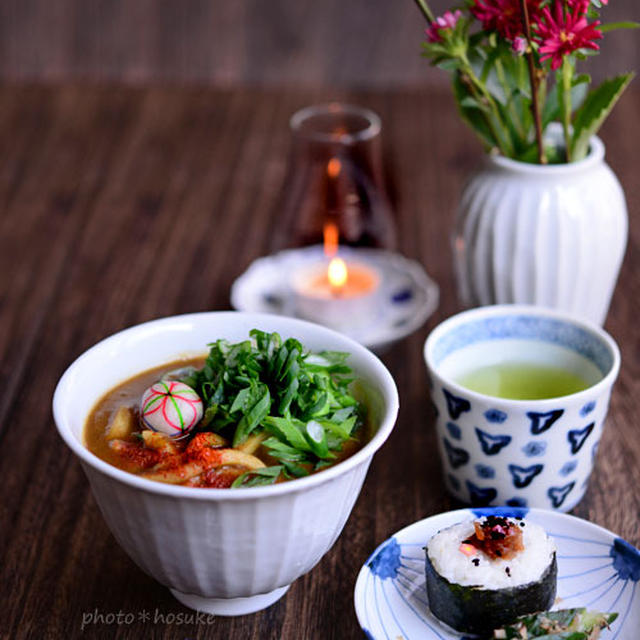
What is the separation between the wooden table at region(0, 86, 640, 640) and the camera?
1035 mm

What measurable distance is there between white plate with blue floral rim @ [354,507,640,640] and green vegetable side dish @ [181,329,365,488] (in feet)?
A: 0.43

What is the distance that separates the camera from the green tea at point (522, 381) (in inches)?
46.9

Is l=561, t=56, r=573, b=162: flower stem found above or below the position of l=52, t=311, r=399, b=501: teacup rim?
above

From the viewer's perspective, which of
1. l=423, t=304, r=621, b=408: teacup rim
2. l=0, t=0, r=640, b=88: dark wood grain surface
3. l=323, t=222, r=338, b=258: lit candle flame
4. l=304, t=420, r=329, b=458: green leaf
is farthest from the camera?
l=0, t=0, r=640, b=88: dark wood grain surface

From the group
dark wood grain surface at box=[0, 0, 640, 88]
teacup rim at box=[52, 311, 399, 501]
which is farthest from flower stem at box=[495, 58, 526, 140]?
dark wood grain surface at box=[0, 0, 640, 88]

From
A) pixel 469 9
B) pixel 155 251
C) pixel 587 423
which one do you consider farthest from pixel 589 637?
pixel 155 251

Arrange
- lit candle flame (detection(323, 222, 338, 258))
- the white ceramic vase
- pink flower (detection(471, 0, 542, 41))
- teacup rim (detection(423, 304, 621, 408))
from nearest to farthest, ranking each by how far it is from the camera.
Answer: teacup rim (detection(423, 304, 621, 408)), pink flower (detection(471, 0, 542, 41)), the white ceramic vase, lit candle flame (detection(323, 222, 338, 258))

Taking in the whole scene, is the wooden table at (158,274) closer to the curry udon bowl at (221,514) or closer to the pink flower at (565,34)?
the curry udon bowl at (221,514)

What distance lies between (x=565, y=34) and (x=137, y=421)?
0.66 meters

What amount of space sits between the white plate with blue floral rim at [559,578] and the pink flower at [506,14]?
58 centimetres

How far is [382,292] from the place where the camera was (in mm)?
1535

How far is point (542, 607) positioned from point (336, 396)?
0.95 ft

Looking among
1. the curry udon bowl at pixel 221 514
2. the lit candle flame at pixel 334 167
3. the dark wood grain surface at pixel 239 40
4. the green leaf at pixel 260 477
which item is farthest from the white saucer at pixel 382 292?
the dark wood grain surface at pixel 239 40

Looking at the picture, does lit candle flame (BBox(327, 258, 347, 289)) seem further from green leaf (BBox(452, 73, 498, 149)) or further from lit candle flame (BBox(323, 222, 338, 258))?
green leaf (BBox(452, 73, 498, 149))
